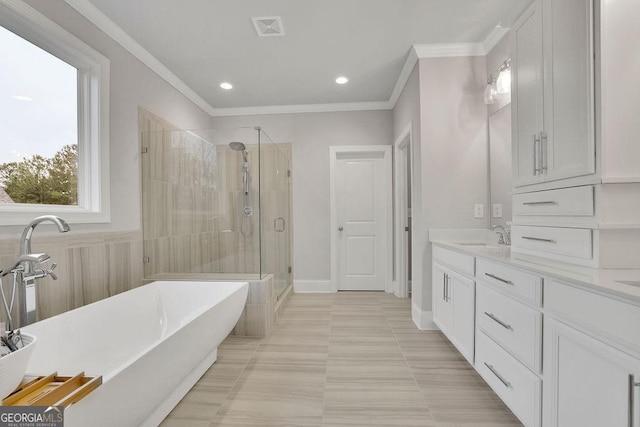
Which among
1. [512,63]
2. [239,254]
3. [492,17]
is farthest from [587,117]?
[239,254]

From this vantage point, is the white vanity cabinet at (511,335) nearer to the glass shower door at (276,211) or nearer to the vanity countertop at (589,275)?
the vanity countertop at (589,275)

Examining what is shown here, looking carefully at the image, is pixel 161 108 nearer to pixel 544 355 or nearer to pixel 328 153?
pixel 328 153

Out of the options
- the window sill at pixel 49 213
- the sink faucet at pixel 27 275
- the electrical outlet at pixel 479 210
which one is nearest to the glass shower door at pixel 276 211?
the window sill at pixel 49 213

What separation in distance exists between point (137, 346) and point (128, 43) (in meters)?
2.43

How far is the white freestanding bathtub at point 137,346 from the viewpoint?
1095 millimetres

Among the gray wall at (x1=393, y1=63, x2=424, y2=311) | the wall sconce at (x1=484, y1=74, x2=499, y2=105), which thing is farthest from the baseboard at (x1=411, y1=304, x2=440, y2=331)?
the wall sconce at (x1=484, y1=74, x2=499, y2=105)

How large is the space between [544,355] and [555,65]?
4.33 feet

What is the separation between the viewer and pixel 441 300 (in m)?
2.56

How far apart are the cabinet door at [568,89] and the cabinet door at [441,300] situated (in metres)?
1.23

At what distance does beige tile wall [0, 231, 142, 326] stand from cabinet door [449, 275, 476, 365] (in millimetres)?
2644

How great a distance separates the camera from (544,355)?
1269mm

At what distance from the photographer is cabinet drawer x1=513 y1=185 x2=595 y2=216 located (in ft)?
4.23

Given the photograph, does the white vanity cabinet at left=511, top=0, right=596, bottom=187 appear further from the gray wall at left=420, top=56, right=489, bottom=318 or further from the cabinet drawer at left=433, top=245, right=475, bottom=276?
the gray wall at left=420, top=56, right=489, bottom=318

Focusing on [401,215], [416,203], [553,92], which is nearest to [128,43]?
[416,203]
